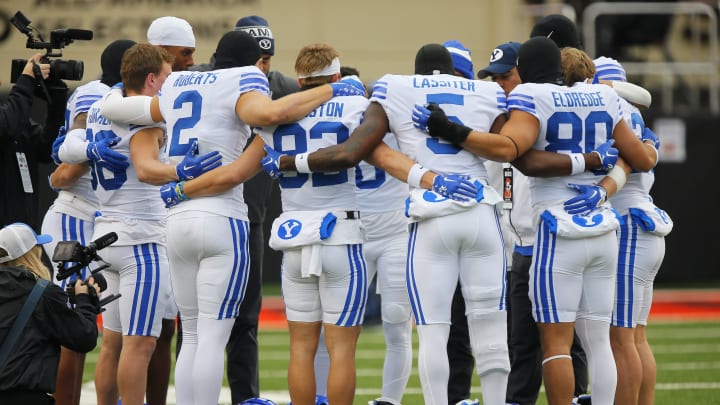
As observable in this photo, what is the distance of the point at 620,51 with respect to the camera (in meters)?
16.1

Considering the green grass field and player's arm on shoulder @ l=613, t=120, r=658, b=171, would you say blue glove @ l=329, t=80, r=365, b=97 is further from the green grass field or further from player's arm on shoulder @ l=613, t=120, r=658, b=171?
the green grass field

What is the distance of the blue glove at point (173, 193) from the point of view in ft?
20.4

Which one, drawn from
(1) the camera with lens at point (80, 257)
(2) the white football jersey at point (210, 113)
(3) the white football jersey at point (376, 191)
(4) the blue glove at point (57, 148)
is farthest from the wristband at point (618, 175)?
(4) the blue glove at point (57, 148)

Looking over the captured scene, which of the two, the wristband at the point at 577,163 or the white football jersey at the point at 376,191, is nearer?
the wristband at the point at 577,163

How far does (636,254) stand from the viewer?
6.62 m

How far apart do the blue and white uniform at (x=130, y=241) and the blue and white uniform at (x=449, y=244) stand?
1505mm

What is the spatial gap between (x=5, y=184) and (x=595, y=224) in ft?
11.5

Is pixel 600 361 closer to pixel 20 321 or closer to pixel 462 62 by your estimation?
pixel 462 62

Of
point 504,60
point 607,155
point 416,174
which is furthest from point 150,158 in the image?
point 607,155

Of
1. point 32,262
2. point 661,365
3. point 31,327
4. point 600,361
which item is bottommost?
point 661,365

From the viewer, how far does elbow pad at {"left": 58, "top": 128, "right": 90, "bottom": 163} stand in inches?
265

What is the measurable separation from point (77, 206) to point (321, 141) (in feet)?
6.17

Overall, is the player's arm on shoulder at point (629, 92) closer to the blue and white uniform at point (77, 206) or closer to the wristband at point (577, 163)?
the wristband at point (577, 163)

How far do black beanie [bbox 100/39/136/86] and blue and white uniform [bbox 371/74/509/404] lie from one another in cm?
183
